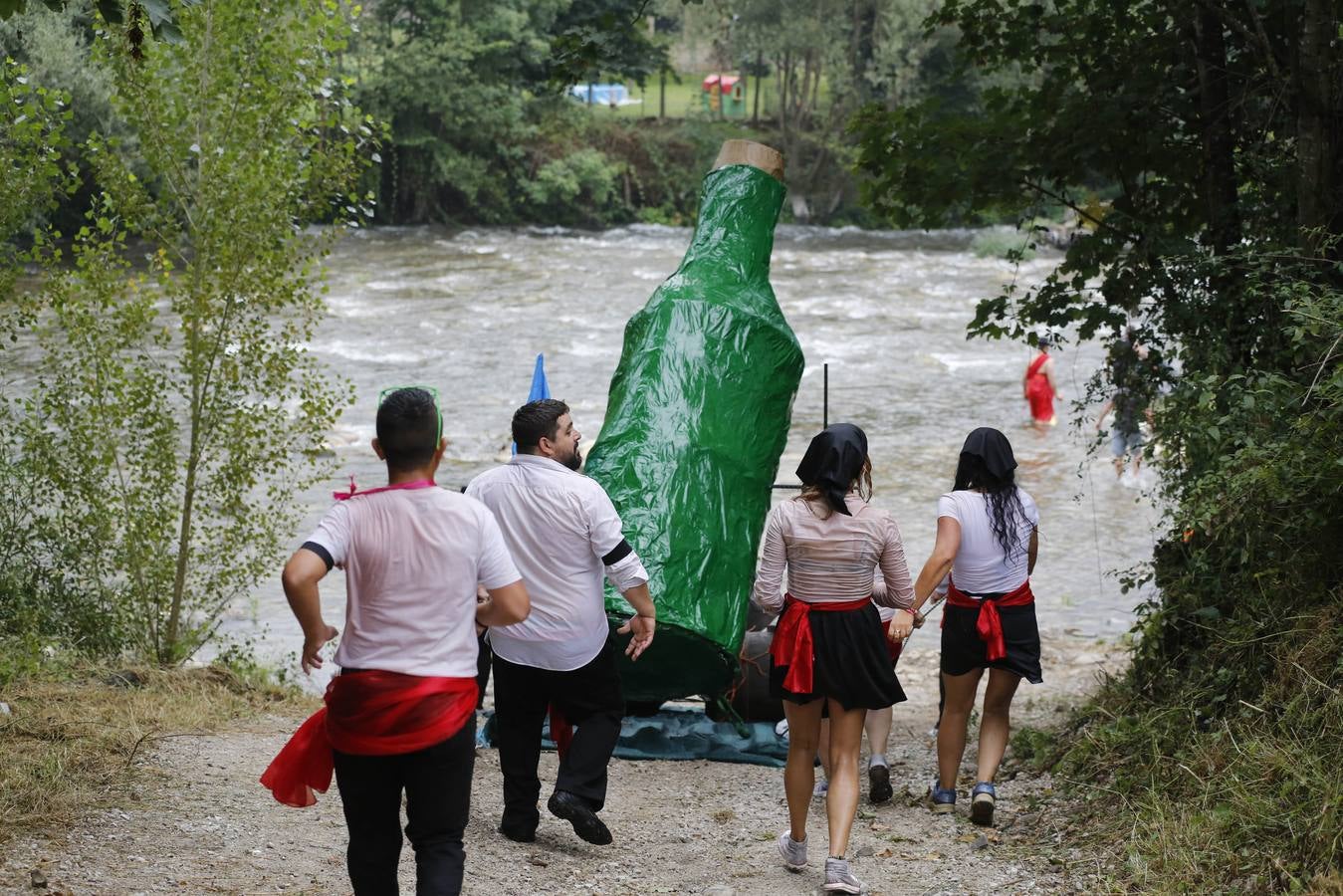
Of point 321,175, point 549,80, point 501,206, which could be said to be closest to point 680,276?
point 549,80

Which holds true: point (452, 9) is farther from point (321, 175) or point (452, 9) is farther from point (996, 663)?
point (996, 663)

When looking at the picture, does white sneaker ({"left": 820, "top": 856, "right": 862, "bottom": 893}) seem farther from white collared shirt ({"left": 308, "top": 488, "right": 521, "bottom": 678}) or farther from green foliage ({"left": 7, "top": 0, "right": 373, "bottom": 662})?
green foliage ({"left": 7, "top": 0, "right": 373, "bottom": 662})

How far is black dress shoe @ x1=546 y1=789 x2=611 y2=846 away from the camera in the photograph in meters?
5.27

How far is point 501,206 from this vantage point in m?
41.2

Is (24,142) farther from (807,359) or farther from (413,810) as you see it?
(807,359)

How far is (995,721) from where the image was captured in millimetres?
5996

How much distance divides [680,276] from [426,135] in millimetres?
34058

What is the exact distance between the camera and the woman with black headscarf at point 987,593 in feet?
18.9

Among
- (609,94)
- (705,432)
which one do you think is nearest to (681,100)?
(609,94)

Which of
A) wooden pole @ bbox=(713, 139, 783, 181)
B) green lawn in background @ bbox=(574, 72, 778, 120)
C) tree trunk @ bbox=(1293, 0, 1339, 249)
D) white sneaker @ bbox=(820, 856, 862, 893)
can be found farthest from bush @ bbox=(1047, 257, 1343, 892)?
green lawn in background @ bbox=(574, 72, 778, 120)

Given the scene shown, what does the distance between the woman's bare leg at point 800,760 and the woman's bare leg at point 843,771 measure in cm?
7

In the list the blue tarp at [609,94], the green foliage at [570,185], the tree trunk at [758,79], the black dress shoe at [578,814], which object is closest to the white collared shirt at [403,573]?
the black dress shoe at [578,814]

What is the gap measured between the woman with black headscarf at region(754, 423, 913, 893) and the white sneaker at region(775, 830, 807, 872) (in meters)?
0.06

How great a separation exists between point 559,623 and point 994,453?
6.01 ft
